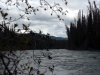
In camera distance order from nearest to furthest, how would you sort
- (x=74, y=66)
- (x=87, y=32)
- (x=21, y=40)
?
1. (x=21, y=40)
2. (x=74, y=66)
3. (x=87, y=32)

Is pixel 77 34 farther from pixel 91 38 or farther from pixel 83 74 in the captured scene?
pixel 83 74

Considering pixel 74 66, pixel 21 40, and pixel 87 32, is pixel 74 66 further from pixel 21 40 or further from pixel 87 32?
pixel 87 32

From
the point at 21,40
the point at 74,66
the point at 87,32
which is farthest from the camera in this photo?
the point at 87,32

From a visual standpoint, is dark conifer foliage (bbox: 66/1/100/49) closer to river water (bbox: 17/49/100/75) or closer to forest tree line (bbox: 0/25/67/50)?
river water (bbox: 17/49/100/75)

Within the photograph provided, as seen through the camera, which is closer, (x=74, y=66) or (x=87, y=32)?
(x=74, y=66)

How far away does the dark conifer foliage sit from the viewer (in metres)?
68.9

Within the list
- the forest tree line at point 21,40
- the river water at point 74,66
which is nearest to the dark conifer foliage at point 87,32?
the river water at point 74,66

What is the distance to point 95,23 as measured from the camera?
2805 inches

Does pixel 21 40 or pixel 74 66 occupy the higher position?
pixel 21 40

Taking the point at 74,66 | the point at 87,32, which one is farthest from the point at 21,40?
the point at 87,32

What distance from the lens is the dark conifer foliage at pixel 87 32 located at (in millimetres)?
68875

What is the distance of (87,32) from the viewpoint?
70750 mm

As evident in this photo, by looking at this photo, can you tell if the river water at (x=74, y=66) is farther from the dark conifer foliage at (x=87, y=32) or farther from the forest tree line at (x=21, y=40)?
the dark conifer foliage at (x=87, y=32)

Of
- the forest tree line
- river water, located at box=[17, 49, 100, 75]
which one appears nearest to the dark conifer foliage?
river water, located at box=[17, 49, 100, 75]
